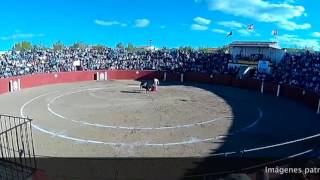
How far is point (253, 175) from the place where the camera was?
1033 centimetres

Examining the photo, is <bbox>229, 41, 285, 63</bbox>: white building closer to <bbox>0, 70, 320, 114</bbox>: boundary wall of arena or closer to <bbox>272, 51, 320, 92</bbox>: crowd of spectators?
<bbox>272, 51, 320, 92</bbox>: crowd of spectators

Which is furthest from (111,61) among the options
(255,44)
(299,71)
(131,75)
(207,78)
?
(299,71)

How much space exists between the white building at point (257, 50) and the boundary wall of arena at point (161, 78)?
6.15 meters

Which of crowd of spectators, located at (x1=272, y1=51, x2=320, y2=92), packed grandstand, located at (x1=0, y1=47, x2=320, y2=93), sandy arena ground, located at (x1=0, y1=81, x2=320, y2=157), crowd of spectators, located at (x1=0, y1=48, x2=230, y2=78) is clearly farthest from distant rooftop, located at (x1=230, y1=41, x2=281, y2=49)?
sandy arena ground, located at (x1=0, y1=81, x2=320, y2=157)

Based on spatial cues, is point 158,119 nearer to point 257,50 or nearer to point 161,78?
point 161,78

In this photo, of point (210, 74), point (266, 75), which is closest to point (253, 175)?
point (266, 75)

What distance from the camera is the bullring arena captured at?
18355 millimetres

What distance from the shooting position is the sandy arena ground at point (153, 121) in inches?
723

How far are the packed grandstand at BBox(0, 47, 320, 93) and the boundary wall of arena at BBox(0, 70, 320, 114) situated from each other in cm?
125

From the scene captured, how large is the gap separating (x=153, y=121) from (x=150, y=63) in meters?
30.9

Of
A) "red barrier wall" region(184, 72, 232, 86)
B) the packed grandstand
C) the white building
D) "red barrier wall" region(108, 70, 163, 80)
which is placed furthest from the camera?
"red barrier wall" region(108, 70, 163, 80)

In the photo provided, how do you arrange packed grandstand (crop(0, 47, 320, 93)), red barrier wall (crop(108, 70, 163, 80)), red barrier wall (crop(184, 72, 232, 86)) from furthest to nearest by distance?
red barrier wall (crop(108, 70, 163, 80)) → red barrier wall (crop(184, 72, 232, 86)) → packed grandstand (crop(0, 47, 320, 93))

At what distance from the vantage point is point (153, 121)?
78.4 ft

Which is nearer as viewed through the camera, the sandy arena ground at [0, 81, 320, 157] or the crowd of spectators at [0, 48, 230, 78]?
the sandy arena ground at [0, 81, 320, 157]
